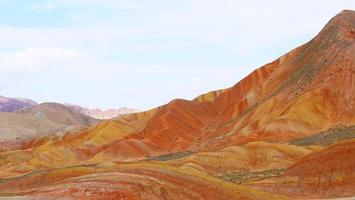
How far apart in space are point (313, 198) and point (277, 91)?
107 m

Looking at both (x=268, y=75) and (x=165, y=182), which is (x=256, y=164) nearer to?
(x=165, y=182)

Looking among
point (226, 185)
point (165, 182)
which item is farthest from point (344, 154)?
point (165, 182)

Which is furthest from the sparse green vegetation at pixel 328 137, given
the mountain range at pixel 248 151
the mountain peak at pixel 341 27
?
the mountain peak at pixel 341 27

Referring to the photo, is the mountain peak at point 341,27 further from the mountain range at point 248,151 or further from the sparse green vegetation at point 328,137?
the sparse green vegetation at point 328,137

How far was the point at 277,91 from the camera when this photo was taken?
170 m

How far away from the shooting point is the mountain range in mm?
48688

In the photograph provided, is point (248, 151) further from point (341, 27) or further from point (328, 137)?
point (341, 27)

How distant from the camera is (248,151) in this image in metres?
117

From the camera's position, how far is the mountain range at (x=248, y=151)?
1917 inches

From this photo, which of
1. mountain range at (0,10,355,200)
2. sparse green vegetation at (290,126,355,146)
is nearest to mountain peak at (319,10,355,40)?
mountain range at (0,10,355,200)

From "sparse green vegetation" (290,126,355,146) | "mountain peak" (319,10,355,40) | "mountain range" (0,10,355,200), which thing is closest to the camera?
"mountain range" (0,10,355,200)

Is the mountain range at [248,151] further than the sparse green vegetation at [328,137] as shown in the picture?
No

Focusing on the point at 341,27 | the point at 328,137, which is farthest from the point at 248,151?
the point at 341,27

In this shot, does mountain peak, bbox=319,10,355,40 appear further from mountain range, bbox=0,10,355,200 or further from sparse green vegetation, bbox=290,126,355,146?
sparse green vegetation, bbox=290,126,355,146
